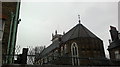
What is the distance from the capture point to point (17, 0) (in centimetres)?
1538

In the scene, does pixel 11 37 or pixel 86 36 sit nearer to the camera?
pixel 11 37

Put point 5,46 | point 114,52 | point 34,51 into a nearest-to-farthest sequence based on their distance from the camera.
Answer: point 5,46
point 114,52
point 34,51

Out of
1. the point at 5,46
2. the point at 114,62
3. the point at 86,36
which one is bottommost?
the point at 114,62

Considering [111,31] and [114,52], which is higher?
[111,31]

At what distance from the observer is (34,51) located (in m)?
46.2

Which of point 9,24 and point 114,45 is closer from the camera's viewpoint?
point 9,24

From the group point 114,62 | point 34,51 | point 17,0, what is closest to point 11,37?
point 17,0

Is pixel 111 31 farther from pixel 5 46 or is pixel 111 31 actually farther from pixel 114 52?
pixel 5 46

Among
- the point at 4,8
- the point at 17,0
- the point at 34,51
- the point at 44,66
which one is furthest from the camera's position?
the point at 34,51

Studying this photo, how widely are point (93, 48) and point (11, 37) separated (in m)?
18.8

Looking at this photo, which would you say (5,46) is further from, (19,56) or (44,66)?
(44,66)

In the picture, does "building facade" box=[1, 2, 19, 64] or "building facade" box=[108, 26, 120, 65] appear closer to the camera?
"building facade" box=[1, 2, 19, 64]

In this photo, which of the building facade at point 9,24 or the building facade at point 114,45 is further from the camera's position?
the building facade at point 114,45

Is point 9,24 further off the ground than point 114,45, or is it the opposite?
point 9,24
